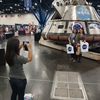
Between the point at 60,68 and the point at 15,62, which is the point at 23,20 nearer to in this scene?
the point at 60,68

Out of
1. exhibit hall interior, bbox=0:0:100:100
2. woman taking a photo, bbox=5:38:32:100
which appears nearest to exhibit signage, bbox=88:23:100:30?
exhibit hall interior, bbox=0:0:100:100

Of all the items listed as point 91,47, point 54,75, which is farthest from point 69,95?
point 91,47

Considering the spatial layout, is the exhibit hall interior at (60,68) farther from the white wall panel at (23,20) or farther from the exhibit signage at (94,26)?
the white wall panel at (23,20)

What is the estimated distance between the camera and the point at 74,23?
23.0 ft

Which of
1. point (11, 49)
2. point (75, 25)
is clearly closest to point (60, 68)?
point (11, 49)

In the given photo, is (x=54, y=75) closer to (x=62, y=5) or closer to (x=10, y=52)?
(x=10, y=52)

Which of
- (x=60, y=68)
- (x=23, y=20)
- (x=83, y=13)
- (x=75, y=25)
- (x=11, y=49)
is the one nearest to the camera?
(x=11, y=49)

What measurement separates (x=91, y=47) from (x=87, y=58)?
1783mm

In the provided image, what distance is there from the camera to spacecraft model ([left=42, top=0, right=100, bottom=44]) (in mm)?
6875

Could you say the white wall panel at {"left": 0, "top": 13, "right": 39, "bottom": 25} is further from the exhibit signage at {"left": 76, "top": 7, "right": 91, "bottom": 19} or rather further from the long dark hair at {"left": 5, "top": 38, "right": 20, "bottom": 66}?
the long dark hair at {"left": 5, "top": 38, "right": 20, "bottom": 66}

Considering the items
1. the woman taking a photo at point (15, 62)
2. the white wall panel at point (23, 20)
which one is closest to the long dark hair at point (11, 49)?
the woman taking a photo at point (15, 62)

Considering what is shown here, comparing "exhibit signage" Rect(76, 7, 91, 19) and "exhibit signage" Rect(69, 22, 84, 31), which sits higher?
"exhibit signage" Rect(76, 7, 91, 19)

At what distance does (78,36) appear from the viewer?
16.6 ft

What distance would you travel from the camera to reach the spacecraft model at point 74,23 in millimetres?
6875
